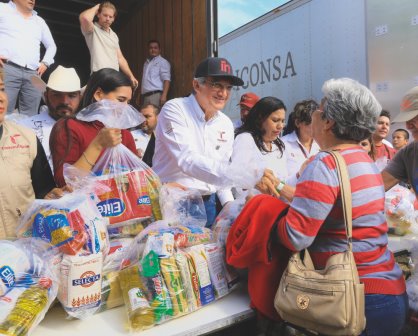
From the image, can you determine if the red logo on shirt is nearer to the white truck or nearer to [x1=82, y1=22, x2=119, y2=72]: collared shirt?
the white truck

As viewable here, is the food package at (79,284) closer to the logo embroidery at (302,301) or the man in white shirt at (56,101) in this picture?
the logo embroidery at (302,301)

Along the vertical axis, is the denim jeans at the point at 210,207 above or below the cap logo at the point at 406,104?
below

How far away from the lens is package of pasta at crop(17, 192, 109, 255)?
120cm

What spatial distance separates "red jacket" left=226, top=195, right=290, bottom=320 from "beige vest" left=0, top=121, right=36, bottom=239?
96cm

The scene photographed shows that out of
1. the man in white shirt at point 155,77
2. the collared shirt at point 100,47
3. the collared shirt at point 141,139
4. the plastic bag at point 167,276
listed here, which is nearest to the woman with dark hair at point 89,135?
the plastic bag at point 167,276

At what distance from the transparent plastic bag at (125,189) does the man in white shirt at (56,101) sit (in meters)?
1.50

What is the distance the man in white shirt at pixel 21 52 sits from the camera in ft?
12.3

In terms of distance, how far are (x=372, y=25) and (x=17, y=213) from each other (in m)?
4.21

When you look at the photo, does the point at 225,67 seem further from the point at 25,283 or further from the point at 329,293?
the point at 25,283

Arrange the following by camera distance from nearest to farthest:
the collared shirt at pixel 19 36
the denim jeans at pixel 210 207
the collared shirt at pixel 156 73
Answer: the denim jeans at pixel 210 207 → the collared shirt at pixel 19 36 → the collared shirt at pixel 156 73

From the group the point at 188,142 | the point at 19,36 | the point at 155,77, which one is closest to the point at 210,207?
the point at 188,142

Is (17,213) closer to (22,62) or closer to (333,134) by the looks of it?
(333,134)

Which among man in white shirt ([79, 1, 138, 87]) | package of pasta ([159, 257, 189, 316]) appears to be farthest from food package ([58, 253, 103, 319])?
man in white shirt ([79, 1, 138, 87])

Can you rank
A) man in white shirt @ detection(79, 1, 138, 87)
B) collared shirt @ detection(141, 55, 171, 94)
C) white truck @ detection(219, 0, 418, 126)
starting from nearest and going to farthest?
1. white truck @ detection(219, 0, 418, 126)
2. man in white shirt @ detection(79, 1, 138, 87)
3. collared shirt @ detection(141, 55, 171, 94)
